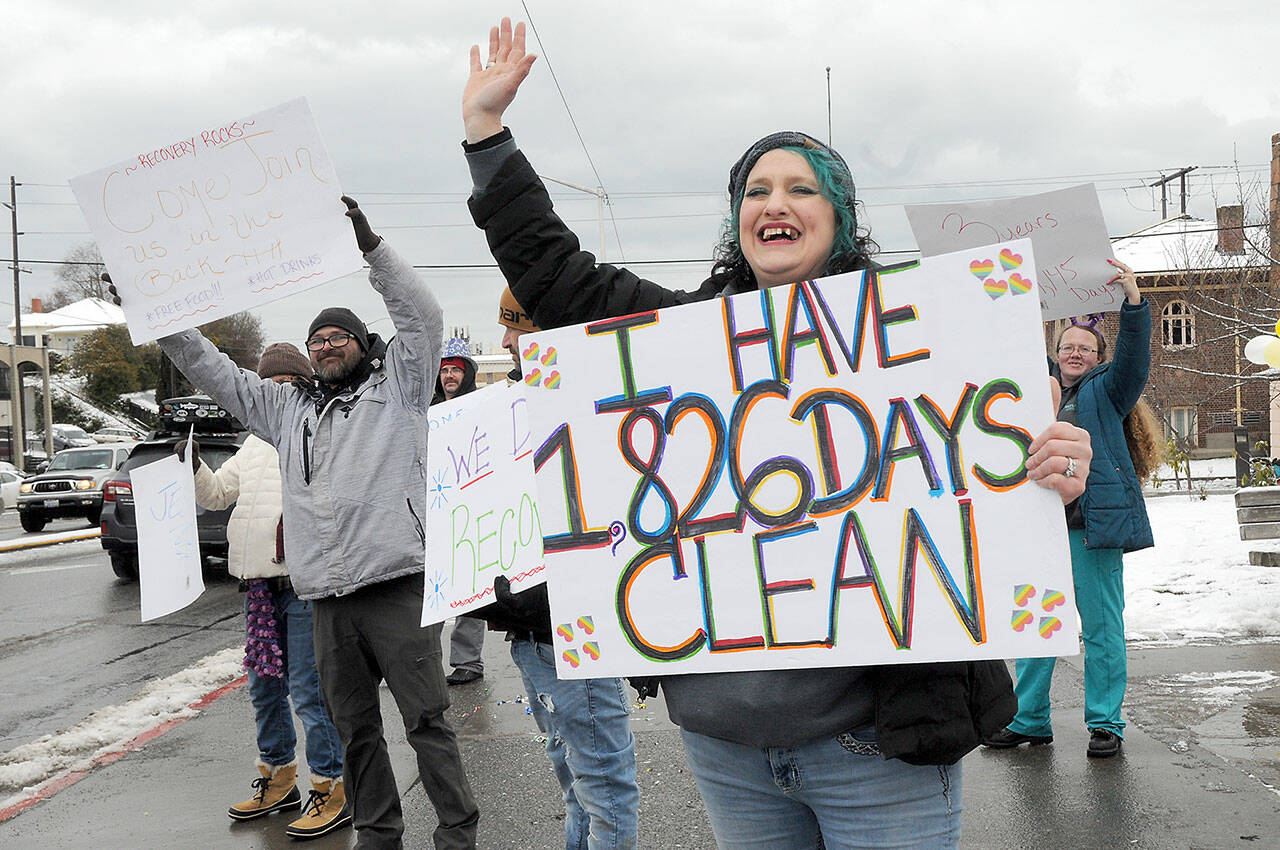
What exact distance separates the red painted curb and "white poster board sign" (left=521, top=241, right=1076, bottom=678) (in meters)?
4.49

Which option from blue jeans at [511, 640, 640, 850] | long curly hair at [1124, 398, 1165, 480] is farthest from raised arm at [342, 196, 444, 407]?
long curly hair at [1124, 398, 1165, 480]

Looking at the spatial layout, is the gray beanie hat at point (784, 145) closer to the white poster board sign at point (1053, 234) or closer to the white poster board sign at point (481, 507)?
the white poster board sign at point (481, 507)

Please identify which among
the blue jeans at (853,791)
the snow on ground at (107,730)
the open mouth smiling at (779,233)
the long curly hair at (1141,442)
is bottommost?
the snow on ground at (107,730)

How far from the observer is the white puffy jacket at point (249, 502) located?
4.85m

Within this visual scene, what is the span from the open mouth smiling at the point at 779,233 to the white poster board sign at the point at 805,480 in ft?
0.44

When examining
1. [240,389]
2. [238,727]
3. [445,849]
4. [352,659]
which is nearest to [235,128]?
[240,389]

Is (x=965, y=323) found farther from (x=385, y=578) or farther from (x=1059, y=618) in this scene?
(x=385, y=578)

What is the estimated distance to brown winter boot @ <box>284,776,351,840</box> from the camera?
4.57m

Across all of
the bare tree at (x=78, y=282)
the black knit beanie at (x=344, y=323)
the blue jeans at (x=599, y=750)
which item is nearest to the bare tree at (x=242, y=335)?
the bare tree at (x=78, y=282)

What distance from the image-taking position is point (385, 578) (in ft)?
12.6

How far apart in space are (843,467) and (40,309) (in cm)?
10912

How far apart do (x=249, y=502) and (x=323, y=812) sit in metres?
1.49

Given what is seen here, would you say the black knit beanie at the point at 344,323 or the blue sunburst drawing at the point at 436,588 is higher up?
the black knit beanie at the point at 344,323

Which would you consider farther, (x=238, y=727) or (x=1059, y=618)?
(x=238, y=727)
